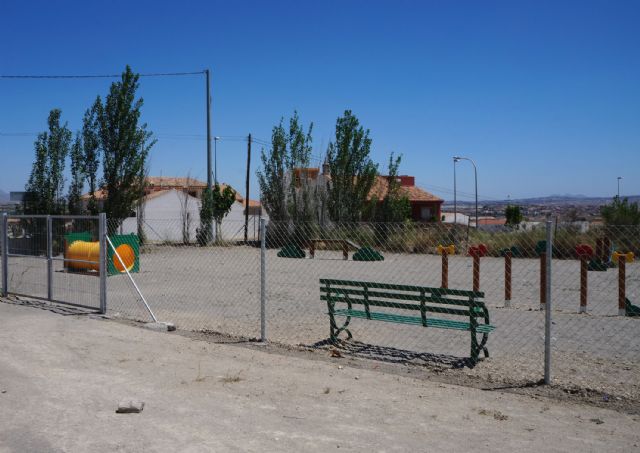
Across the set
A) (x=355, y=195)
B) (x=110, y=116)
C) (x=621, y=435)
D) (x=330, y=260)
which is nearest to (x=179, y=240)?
(x=110, y=116)

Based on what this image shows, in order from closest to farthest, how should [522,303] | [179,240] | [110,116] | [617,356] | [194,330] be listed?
[617,356] → [194,330] → [522,303] → [110,116] → [179,240]

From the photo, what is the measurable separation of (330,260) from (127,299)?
40.8 feet

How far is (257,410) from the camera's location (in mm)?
5871

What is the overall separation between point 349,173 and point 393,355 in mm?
30286

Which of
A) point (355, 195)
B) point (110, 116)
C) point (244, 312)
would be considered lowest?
point (244, 312)

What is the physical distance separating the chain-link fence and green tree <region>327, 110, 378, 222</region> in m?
9.12

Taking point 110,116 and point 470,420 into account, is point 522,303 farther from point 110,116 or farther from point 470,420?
point 110,116

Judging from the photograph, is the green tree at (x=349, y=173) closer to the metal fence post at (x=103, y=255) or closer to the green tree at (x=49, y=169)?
the green tree at (x=49, y=169)

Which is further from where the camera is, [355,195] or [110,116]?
[355,195]

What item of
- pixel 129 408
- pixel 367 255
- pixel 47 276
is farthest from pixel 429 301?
pixel 367 255

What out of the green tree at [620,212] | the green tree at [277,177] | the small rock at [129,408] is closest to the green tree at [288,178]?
the green tree at [277,177]

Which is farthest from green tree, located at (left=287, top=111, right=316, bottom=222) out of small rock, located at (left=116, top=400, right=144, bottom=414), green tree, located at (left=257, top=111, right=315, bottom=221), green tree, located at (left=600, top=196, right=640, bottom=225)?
small rock, located at (left=116, top=400, right=144, bottom=414)

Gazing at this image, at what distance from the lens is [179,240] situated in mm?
35719

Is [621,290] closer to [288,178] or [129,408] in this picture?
Answer: [129,408]
